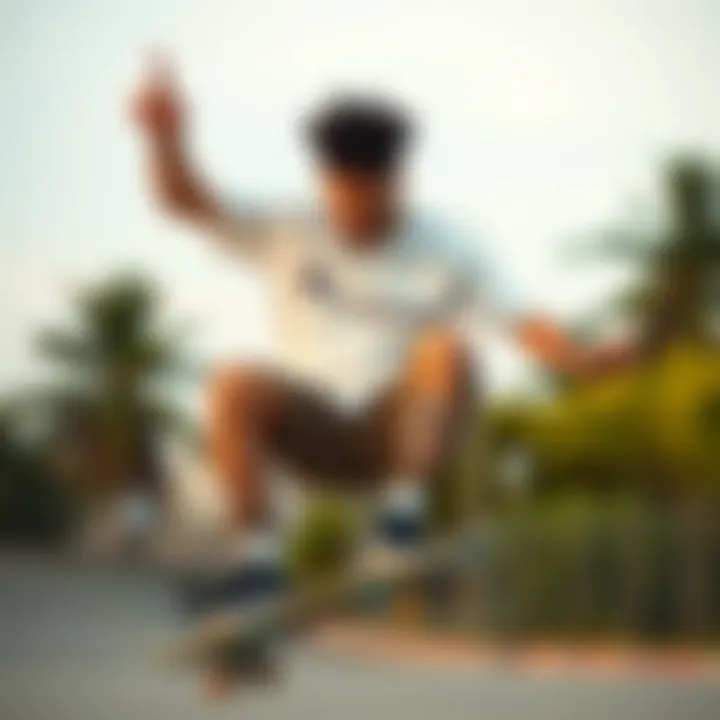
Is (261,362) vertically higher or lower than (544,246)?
lower

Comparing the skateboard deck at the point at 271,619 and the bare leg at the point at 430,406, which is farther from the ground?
the bare leg at the point at 430,406

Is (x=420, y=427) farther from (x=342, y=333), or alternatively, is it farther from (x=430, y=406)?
(x=342, y=333)

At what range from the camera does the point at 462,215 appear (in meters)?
1.58

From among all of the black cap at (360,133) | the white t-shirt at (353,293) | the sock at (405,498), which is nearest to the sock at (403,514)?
the sock at (405,498)

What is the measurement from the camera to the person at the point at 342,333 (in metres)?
1.52

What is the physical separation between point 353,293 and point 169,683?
49 cm

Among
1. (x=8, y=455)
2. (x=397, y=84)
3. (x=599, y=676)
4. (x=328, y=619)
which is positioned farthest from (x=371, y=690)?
(x=397, y=84)

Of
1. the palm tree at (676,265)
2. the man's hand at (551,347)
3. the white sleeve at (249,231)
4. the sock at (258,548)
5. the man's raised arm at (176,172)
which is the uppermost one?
the man's raised arm at (176,172)

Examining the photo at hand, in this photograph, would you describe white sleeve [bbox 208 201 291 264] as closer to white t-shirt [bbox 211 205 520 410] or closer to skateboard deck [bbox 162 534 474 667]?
white t-shirt [bbox 211 205 520 410]

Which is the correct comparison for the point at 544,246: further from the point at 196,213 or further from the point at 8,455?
the point at 8,455

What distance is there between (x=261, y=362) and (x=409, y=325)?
0.59ft

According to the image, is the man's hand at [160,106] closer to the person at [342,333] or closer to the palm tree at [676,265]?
the person at [342,333]

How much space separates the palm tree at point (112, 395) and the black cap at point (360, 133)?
27 cm

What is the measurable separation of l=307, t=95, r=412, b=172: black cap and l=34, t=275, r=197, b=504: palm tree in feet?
0.89
